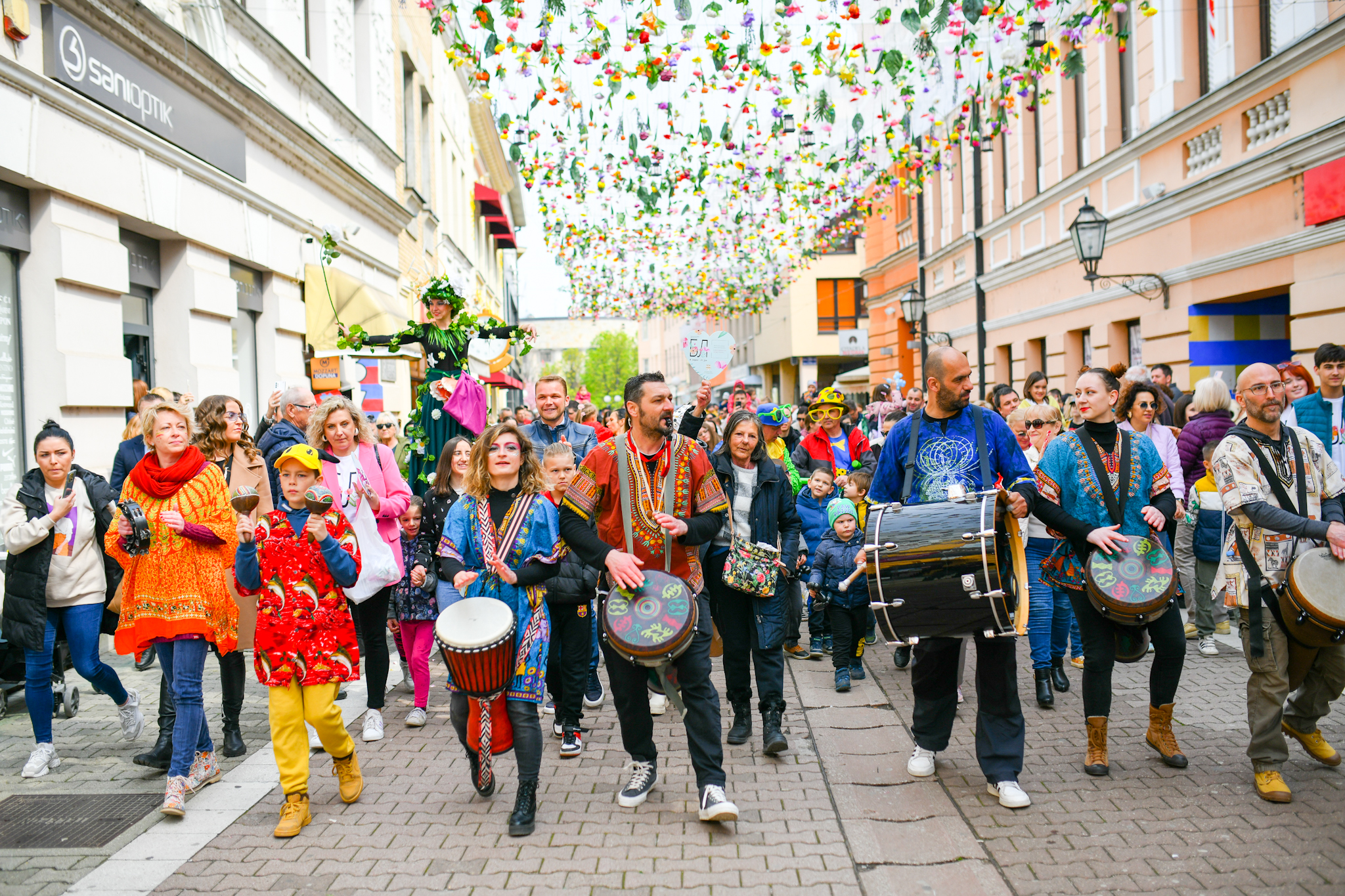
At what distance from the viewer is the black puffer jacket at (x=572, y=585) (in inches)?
218

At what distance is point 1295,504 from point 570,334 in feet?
403

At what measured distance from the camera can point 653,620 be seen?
4074mm

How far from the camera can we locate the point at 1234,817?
164 inches

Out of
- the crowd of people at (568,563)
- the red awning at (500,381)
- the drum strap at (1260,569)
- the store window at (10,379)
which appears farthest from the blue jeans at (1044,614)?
the red awning at (500,381)

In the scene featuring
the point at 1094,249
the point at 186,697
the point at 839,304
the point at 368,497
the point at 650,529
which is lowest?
the point at 186,697

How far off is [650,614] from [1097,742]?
2.34 metres

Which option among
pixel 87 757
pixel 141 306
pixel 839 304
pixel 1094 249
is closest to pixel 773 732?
pixel 87 757

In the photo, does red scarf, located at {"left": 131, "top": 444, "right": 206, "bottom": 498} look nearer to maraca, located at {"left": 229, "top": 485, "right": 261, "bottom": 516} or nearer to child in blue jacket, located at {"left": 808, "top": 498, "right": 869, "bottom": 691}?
maraca, located at {"left": 229, "top": 485, "right": 261, "bottom": 516}

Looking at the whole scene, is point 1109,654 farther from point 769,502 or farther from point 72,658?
point 72,658

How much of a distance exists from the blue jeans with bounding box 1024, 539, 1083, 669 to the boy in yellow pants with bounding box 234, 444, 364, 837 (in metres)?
3.73

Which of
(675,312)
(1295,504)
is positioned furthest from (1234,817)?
(675,312)

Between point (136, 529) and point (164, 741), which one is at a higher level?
point (136, 529)

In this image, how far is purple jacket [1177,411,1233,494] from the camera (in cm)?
728

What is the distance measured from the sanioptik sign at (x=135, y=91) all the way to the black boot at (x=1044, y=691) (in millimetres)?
7774
